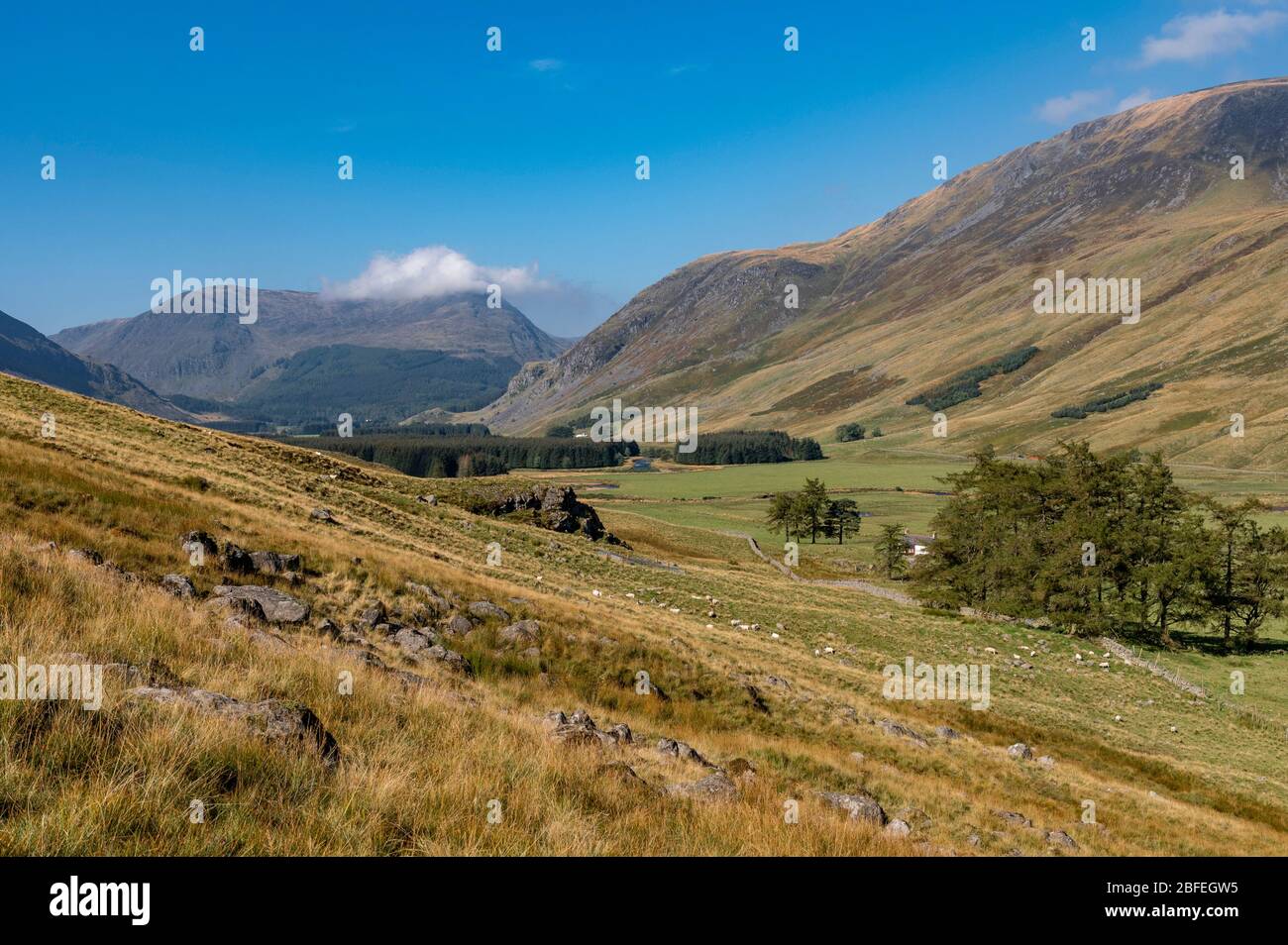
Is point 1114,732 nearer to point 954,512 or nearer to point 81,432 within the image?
point 954,512

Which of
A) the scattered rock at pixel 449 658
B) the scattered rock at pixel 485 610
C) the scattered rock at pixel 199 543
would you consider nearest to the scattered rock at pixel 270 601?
the scattered rock at pixel 199 543

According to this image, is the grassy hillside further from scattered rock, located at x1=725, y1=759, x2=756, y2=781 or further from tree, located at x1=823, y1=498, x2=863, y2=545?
tree, located at x1=823, y1=498, x2=863, y2=545

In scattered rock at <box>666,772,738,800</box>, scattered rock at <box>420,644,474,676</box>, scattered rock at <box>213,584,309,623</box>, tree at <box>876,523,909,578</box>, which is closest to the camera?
scattered rock at <box>666,772,738,800</box>

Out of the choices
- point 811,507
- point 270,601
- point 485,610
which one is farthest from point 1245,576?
point 811,507

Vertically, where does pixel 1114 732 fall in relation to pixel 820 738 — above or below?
below

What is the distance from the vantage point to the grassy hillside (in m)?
5.47

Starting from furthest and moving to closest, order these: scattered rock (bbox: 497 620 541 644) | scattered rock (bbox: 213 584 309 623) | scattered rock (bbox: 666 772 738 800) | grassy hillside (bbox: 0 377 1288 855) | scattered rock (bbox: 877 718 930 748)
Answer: scattered rock (bbox: 877 718 930 748), scattered rock (bbox: 497 620 541 644), scattered rock (bbox: 213 584 309 623), scattered rock (bbox: 666 772 738 800), grassy hillside (bbox: 0 377 1288 855)

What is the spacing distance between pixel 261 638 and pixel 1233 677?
48248 mm

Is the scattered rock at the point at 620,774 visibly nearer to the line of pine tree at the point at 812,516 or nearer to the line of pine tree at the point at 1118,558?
the line of pine tree at the point at 1118,558

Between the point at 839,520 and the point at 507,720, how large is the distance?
Result: 110m

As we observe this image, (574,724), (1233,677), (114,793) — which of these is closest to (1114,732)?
(1233,677)

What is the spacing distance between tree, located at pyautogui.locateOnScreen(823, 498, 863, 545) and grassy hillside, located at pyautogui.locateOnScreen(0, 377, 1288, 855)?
232ft

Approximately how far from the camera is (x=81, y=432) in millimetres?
36156

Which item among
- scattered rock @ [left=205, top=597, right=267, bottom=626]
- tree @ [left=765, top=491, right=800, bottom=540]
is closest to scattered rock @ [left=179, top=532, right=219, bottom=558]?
scattered rock @ [left=205, top=597, right=267, bottom=626]
